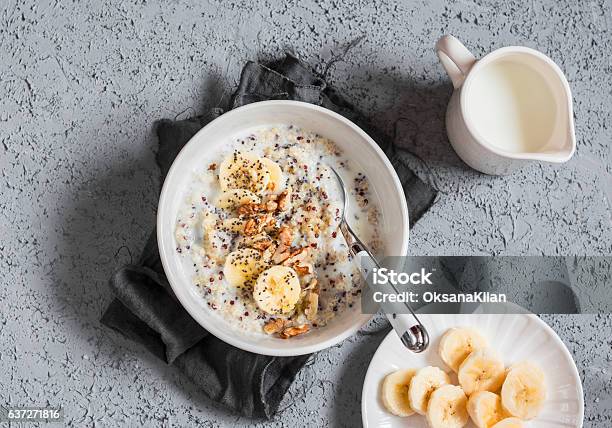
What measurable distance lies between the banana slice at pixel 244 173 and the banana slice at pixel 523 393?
21.9 inches

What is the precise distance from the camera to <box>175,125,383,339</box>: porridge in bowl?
1.27 metres

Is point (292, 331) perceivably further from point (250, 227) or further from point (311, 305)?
point (250, 227)

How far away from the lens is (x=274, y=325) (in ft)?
4.18

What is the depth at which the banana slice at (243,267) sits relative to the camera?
1269 millimetres

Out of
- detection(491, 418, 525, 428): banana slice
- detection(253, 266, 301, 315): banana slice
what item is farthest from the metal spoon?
detection(491, 418, 525, 428): banana slice

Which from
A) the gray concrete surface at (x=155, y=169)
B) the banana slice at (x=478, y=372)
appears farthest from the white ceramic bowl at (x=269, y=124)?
the banana slice at (x=478, y=372)

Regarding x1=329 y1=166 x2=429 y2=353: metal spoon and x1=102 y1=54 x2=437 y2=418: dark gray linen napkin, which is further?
x1=102 y1=54 x2=437 y2=418: dark gray linen napkin

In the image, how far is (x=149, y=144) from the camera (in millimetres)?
1387

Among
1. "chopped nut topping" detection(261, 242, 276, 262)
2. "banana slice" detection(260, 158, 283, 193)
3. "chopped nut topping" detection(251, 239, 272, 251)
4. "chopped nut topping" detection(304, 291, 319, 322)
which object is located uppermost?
"banana slice" detection(260, 158, 283, 193)

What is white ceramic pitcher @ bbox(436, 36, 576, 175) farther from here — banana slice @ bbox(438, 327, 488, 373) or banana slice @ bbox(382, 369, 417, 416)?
banana slice @ bbox(382, 369, 417, 416)

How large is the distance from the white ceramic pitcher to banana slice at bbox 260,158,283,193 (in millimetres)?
333

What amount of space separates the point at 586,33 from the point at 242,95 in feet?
2.28

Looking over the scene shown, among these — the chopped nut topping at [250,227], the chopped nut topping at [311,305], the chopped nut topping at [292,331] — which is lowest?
the chopped nut topping at [292,331]

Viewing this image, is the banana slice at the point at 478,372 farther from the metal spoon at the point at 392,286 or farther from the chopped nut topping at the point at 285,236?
the chopped nut topping at the point at 285,236
